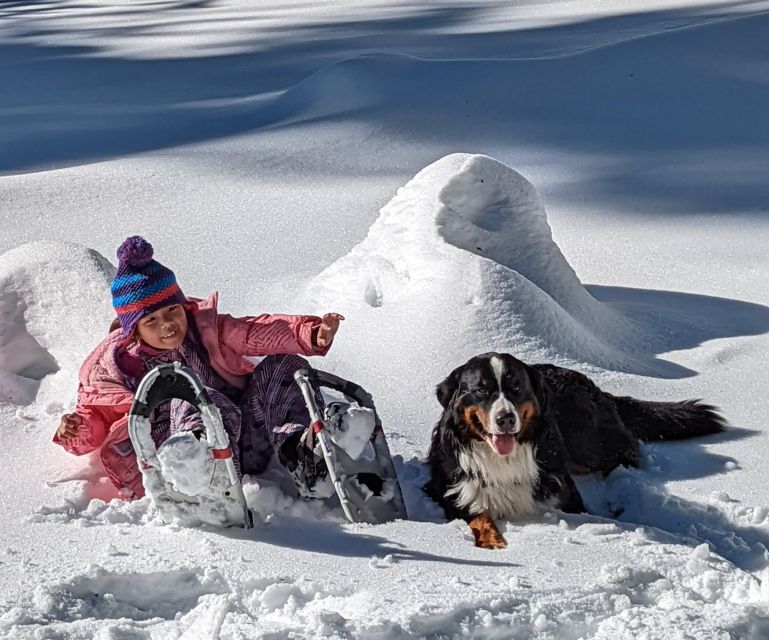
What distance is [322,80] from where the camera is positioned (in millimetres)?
10430

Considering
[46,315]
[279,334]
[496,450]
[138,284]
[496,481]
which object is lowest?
[496,481]

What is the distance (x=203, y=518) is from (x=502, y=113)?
21.7 feet

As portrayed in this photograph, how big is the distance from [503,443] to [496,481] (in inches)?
6.1

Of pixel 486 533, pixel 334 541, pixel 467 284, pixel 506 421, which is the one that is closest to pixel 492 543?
pixel 486 533

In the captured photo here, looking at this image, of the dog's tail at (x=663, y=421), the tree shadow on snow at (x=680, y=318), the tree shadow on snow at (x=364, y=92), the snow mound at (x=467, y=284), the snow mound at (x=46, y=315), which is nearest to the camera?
the dog's tail at (x=663, y=421)

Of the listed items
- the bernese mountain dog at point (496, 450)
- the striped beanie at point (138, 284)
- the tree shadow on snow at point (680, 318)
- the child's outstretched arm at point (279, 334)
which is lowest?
the tree shadow on snow at point (680, 318)

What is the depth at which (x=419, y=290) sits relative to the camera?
16.4ft

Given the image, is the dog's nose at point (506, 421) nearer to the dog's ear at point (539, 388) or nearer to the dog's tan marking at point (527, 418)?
the dog's tan marking at point (527, 418)

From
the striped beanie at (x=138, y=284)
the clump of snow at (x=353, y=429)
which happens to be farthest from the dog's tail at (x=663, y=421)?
the striped beanie at (x=138, y=284)

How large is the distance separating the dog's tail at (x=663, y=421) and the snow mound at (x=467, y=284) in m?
0.57

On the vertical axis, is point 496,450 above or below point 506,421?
below

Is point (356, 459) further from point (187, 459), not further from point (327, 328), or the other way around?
point (187, 459)

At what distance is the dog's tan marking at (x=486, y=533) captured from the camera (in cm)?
345

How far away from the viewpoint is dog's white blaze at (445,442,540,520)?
360cm
